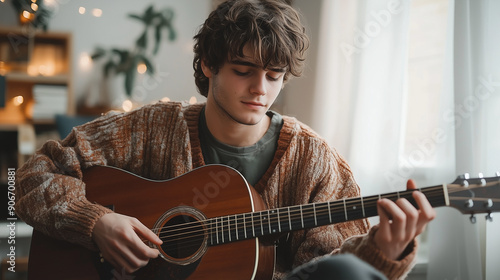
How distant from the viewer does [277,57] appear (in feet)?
4.18

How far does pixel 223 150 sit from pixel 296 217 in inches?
15.2

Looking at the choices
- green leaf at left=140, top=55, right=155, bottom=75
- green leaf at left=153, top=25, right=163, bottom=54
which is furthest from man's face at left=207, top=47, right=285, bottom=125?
green leaf at left=153, top=25, right=163, bottom=54

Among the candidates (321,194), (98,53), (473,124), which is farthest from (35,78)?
(473,124)

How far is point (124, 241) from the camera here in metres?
1.16

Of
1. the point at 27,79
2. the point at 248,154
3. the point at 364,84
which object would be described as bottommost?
the point at 248,154

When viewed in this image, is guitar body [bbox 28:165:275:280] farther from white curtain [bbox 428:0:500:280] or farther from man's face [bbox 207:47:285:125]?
white curtain [bbox 428:0:500:280]

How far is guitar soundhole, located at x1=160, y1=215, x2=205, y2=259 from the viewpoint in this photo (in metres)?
1.17

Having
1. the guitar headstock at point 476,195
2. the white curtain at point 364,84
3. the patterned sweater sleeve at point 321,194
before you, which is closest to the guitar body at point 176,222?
the patterned sweater sleeve at point 321,194

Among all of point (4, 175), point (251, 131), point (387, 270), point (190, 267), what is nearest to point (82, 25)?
point (4, 175)

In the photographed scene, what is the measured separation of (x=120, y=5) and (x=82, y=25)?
1.11 feet

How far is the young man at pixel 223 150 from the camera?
1200mm

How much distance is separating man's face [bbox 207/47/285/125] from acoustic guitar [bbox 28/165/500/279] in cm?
19

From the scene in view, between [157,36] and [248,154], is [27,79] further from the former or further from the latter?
[248,154]

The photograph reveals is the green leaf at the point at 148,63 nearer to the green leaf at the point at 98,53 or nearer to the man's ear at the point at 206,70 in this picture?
the green leaf at the point at 98,53
